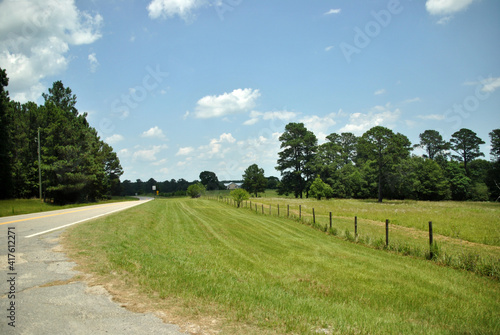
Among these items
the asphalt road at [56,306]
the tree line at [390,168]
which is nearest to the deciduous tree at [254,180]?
the tree line at [390,168]

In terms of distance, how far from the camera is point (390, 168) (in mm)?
60156

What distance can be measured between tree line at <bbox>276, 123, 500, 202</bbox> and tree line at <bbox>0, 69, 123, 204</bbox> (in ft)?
135

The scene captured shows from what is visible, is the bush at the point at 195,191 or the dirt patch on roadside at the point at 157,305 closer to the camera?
the dirt patch on roadside at the point at 157,305

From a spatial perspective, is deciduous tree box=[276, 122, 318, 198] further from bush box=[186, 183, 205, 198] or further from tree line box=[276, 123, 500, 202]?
bush box=[186, 183, 205, 198]

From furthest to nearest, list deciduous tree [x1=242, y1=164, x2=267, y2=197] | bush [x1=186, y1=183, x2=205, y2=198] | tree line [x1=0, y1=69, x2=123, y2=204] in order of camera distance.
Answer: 1. deciduous tree [x1=242, y1=164, x2=267, y2=197]
2. bush [x1=186, y1=183, x2=205, y2=198]
3. tree line [x1=0, y1=69, x2=123, y2=204]

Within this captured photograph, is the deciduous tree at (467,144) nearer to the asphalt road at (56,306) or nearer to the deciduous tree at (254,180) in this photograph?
the deciduous tree at (254,180)

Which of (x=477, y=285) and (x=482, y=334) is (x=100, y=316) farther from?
(x=477, y=285)

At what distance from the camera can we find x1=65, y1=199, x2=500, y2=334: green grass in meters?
4.42

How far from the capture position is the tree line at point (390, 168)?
60.2 m

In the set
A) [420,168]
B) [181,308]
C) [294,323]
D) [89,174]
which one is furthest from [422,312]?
[420,168]

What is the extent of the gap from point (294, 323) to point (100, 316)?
2692 millimetres

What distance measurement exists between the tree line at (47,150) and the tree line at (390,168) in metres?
41.2

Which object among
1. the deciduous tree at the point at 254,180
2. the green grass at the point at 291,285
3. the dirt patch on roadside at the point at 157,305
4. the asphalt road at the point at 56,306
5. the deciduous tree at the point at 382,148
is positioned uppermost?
the deciduous tree at the point at 382,148

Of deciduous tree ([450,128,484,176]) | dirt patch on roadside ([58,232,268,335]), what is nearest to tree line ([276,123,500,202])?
deciduous tree ([450,128,484,176])
